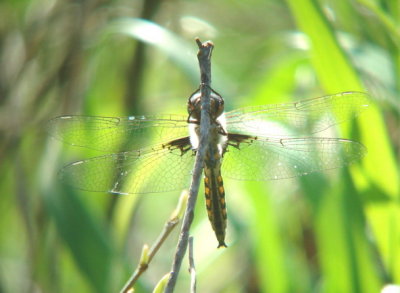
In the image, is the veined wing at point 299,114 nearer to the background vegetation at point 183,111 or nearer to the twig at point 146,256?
the background vegetation at point 183,111

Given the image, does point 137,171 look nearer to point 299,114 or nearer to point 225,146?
point 225,146

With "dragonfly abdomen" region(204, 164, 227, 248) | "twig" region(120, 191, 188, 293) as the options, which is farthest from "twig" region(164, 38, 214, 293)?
"dragonfly abdomen" region(204, 164, 227, 248)

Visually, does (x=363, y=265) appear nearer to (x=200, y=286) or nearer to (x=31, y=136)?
(x=200, y=286)

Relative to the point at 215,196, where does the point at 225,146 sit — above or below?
above

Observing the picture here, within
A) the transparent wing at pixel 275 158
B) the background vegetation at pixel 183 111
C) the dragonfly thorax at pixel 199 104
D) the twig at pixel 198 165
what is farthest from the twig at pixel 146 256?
the background vegetation at pixel 183 111

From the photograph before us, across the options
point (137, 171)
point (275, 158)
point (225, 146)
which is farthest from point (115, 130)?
point (275, 158)

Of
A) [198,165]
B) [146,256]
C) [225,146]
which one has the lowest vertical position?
[146,256]
